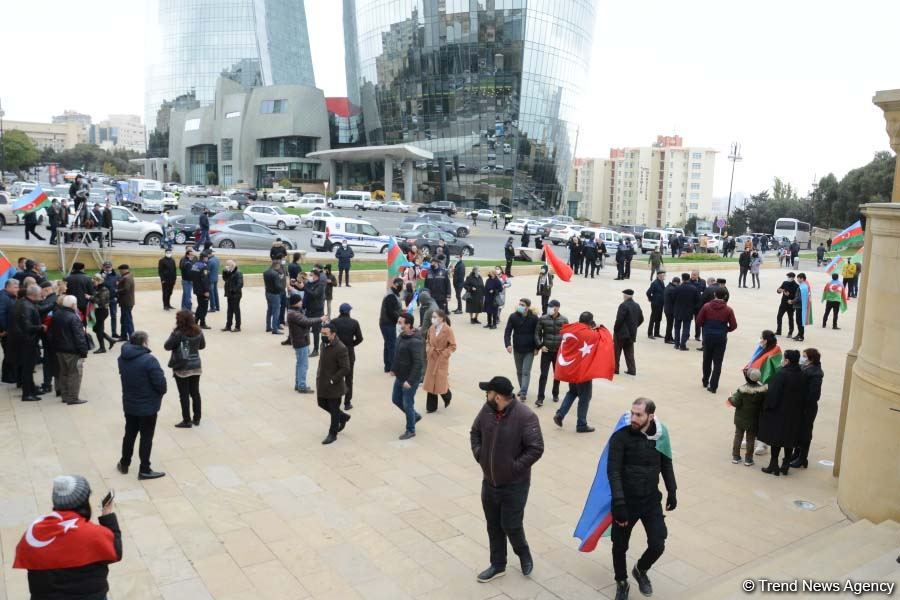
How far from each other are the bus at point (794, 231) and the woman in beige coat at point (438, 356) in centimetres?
5795

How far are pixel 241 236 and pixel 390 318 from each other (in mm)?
18391

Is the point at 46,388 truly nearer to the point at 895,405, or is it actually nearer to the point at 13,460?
the point at 13,460

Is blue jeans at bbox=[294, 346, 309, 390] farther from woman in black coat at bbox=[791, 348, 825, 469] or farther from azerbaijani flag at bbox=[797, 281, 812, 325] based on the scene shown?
azerbaijani flag at bbox=[797, 281, 812, 325]

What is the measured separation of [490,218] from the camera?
6656 cm

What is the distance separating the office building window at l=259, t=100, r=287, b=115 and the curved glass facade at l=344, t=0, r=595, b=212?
14.8m

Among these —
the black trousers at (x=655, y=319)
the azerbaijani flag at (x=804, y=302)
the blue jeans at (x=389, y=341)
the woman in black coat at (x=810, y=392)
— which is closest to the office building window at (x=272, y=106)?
the black trousers at (x=655, y=319)

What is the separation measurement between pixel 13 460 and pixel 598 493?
6.66m

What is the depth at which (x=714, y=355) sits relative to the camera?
39.2 feet

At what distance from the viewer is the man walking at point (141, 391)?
23.8ft

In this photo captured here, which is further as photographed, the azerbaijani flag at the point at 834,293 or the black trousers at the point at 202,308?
the azerbaijani flag at the point at 834,293

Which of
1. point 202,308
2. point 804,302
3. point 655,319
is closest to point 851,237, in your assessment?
point 804,302

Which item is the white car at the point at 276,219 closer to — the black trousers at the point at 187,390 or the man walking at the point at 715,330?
the man walking at the point at 715,330

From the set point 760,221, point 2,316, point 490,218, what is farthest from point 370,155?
point 2,316

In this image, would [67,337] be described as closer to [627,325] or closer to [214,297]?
[214,297]
